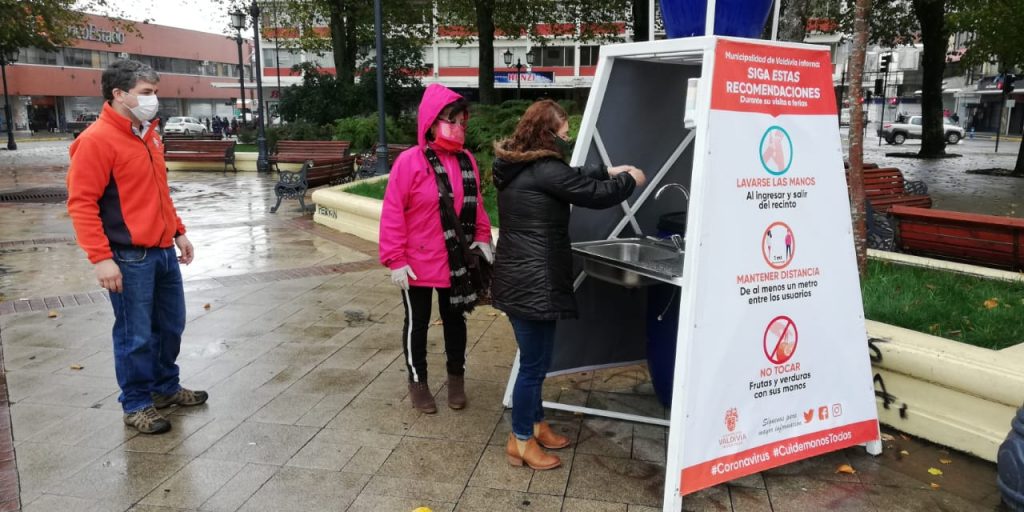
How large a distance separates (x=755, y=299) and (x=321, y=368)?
302cm

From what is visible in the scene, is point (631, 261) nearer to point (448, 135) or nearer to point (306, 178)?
point (448, 135)

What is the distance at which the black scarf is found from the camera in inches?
155

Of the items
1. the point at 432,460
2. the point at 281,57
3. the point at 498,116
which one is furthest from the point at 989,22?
the point at 281,57

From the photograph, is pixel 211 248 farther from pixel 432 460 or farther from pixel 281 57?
pixel 281 57

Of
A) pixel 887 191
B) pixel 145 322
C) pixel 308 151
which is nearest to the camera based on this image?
pixel 145 322

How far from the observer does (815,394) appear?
3449 millimetres

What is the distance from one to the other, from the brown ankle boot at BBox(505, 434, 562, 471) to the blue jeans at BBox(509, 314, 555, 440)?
0.05 meters

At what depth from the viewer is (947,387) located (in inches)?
146

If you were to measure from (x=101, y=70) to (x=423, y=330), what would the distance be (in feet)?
192

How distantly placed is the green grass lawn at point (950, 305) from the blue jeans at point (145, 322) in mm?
4194

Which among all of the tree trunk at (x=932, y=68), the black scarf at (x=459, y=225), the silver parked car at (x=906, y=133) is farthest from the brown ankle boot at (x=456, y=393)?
the silver parked car at (x=906, y=133)

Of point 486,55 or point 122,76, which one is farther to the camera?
point 486,55

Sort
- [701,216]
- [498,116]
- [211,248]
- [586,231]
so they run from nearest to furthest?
[701,216] → [586,231] → [211,248] → [498,116]

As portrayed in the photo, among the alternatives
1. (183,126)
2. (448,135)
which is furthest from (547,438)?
(183,126)
